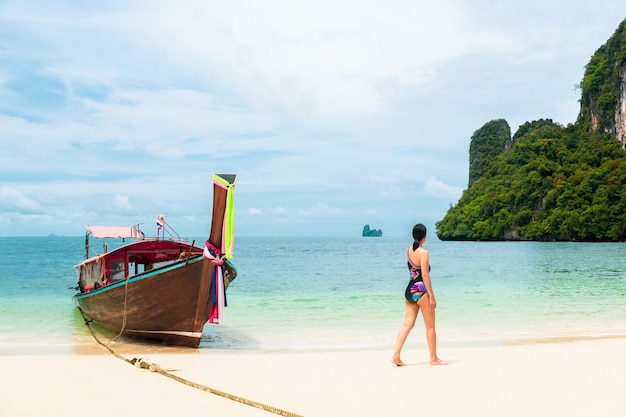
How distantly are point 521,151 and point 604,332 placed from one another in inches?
3194

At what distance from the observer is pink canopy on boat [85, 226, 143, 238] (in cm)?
1253

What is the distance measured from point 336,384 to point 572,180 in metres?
75.7

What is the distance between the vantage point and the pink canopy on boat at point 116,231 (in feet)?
41.1

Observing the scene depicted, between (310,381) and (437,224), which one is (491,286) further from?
(437,224)

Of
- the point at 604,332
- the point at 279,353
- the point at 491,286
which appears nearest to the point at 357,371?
the point at 279,353

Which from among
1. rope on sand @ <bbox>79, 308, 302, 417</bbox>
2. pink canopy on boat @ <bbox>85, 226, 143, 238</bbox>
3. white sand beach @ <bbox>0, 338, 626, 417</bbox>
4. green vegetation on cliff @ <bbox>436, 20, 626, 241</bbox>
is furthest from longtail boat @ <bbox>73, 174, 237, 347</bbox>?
green vegetation on cliff @ <bbox>436, 20, 626, 241</bbox>

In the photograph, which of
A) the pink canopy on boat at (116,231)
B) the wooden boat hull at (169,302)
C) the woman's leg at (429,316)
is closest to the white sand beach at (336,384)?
the woman's leg at (429,316)

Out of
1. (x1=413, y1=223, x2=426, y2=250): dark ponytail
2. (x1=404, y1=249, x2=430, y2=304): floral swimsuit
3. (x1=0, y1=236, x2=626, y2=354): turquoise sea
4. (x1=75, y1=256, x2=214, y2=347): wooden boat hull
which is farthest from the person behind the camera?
(x1=0, y1=236, x2=626, y2=354): turquoise sea

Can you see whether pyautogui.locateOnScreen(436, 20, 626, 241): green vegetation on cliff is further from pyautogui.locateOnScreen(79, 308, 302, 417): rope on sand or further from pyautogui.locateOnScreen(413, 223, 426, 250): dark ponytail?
pyautogui.locateOnScreen(79, 308, 302, 417): rope on sand

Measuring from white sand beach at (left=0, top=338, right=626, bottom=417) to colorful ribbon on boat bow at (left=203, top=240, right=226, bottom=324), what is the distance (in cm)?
66

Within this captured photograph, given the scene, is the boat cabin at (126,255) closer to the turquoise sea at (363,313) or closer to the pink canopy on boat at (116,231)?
the pink canopy on boat at (116,231)

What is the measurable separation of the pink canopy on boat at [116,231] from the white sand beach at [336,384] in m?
4.46

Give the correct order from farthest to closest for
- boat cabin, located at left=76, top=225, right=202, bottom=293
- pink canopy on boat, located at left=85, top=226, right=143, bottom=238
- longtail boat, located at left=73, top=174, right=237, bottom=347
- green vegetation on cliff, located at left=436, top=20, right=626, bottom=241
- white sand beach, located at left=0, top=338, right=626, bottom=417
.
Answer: green vegetation on cliff, located at left=436, top=20, right=626, bottom=241 → pink canopy on boat, located at left=85, top=226, right=143, bottom=238 → boat cabin, located at left=76, top=225, right=202, bottom=293 → longtail boat, located at left=73, top=174, right=237, bottom=347 → white sand beach, located at left=0, top=338, right=626, bottom=417

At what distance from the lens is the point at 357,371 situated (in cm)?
677
